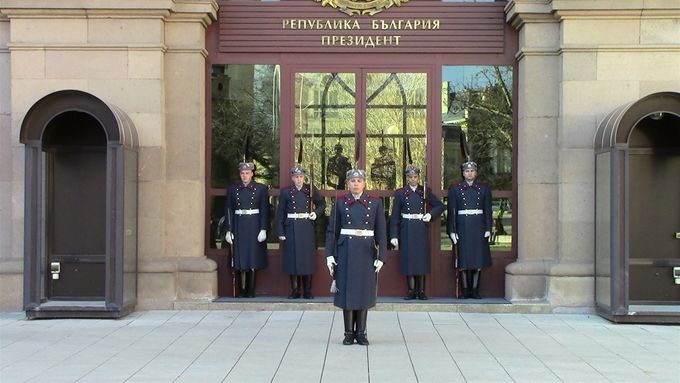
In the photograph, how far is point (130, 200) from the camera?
1130 cm

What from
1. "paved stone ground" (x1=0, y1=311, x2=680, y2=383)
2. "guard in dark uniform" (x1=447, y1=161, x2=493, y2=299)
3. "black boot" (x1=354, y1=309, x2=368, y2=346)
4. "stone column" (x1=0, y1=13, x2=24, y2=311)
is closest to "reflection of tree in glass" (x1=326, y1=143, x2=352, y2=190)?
"guard in dark uniform" (x1=447, y1=161, x2=493, y2=299)

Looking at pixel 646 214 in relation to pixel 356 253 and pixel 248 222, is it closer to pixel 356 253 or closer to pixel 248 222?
pixel 356 253

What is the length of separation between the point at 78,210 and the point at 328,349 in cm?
482

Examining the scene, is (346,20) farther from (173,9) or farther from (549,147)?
(549,147)

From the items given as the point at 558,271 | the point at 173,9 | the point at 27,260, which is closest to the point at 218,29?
the point at 173,9

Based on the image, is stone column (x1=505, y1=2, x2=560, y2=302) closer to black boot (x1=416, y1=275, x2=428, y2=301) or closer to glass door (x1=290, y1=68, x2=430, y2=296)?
black boot (x1=416, y1=275, x2=428, y2=301)

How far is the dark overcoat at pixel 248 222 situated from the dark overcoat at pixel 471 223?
2711mm

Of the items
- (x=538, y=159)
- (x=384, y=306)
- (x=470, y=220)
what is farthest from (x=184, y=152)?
(x=538, y=159)

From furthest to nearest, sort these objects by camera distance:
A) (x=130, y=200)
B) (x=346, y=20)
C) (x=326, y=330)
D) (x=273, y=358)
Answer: (x=346, y=20) → (x=130, y=200) → (x=326, y=330) → (x=273, y=358)

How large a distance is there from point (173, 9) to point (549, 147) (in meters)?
5.61

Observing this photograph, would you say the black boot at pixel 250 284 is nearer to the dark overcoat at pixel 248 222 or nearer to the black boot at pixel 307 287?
the dark overcoat at pixel 248 222

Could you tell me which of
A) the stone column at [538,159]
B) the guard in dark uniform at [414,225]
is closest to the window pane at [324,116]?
the guard in dark uniform at [414,225]

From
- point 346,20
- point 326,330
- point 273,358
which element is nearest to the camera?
point 273,358

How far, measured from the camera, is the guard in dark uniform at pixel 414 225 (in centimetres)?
1210
